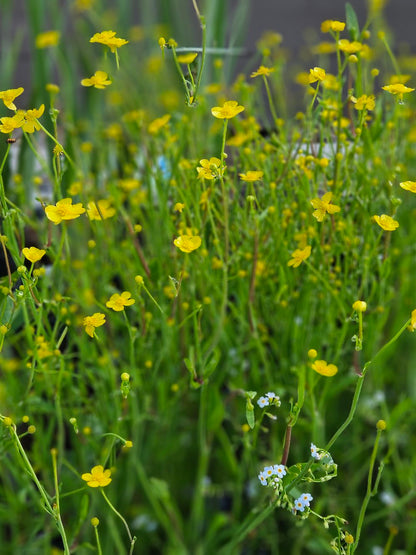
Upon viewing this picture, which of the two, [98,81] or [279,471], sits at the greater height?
[98,81]

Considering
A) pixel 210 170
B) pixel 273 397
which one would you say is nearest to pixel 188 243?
pixel 210 170

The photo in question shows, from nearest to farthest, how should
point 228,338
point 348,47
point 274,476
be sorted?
point 274,476 < point 348,47 < point 228,338

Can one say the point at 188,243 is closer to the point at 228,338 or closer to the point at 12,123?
the point at 12,123

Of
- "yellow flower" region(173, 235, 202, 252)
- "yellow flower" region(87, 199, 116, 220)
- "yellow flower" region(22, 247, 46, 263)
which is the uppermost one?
"yellow flower" region(22, 247, 46, 263)

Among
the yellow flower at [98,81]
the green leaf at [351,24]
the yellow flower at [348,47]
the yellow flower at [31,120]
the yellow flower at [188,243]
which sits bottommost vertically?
the yellow flower at [188,243]

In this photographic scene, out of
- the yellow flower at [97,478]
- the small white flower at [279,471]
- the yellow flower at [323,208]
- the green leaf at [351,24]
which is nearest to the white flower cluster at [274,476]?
the small white flower at [279,471]

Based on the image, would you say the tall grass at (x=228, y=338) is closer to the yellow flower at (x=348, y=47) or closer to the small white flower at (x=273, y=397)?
the yellow flower at (x=348, y=47)

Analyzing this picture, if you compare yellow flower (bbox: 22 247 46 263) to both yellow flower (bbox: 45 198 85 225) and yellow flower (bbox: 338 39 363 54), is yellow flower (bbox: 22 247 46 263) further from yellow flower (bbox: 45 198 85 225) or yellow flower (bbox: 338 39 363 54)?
yellow flower (bbox: 338 39 363 54)

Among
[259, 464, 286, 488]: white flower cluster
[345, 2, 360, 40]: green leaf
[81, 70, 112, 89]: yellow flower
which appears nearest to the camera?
[259, 464, 286, 488]: white flower cluster

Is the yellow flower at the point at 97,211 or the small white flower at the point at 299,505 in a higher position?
the yellow flower at the point at 97,211

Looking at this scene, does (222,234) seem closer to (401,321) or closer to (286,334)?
(286,334)

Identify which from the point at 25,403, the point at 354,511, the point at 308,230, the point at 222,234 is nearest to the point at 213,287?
the point at 222,234

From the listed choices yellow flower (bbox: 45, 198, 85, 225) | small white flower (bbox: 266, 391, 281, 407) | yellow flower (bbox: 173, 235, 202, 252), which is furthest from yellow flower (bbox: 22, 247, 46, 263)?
small white flower (bbox: 266, 391, 281, 407)

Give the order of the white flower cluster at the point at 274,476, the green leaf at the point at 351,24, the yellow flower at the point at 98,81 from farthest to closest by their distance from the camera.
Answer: the green leaf at the point at 351,24 < the yellow flower at the point at 98,81 < the white flower cluster at the point at 274,476
